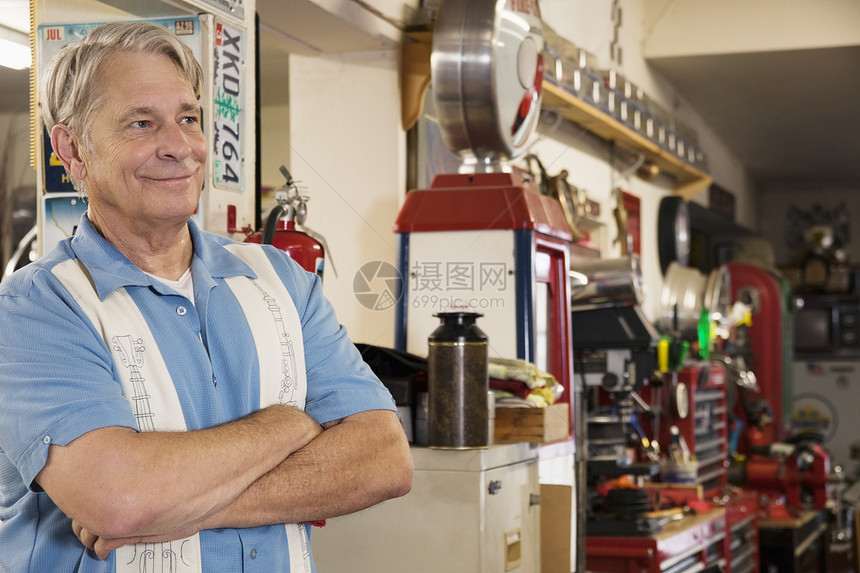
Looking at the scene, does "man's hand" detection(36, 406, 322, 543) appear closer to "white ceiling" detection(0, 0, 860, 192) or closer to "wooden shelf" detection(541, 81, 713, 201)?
"white ceiling" detection(0, 0, 860, 192)

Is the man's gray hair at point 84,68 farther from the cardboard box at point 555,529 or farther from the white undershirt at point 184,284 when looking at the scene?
the cardboard box at point 555,529

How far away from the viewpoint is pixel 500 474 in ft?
8.00

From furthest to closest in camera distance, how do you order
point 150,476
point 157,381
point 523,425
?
point 523,425
point 157,381
point 150,476

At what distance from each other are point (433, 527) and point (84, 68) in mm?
1336

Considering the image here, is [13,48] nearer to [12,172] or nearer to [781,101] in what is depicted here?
[12,172]

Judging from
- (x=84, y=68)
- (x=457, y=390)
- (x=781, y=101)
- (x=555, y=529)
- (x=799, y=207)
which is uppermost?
(x=781, y=101)

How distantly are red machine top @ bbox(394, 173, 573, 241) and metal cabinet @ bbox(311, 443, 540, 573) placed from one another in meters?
0.86

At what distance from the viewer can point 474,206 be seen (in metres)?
3.10

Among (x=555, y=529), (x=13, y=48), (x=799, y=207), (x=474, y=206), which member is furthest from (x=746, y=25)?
(x=799, y=207)

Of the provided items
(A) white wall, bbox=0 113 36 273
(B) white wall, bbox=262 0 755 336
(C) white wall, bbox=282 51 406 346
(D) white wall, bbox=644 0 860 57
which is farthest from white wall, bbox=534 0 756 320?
(A) white wall, bbox=0 113 36 273

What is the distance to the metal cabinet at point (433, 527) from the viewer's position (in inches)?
91.6

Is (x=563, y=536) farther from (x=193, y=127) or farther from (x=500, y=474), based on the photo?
(x=193, y=127)

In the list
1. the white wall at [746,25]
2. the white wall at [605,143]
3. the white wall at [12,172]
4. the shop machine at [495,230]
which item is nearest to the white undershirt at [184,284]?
the shop machine at [495,230]

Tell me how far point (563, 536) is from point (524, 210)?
94cm
